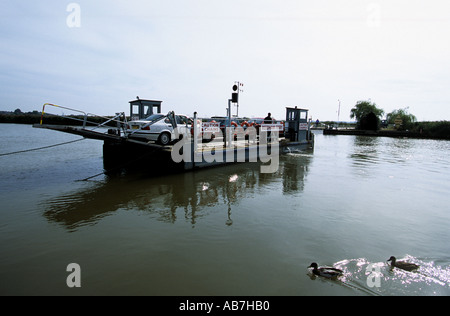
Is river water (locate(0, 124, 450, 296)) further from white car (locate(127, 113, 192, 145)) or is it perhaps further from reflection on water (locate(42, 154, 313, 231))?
white car (locate(127, 113, 192, 145))

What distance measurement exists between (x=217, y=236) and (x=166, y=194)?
3.59 meters

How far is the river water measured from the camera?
156 inches

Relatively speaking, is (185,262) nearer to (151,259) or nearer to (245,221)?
(151,259)

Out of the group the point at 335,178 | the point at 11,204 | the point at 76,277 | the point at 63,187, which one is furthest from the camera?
the point at 335,178

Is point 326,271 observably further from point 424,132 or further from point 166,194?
point 424,132

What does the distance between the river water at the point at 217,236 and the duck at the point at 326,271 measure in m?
0.09

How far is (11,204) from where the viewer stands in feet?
24.1

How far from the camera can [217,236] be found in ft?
18.2

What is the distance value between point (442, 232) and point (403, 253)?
194 cm

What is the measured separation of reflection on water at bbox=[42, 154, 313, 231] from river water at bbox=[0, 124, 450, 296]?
5cm

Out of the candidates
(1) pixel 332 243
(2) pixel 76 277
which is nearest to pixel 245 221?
(1) pixel 332 243

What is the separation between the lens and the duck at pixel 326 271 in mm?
4078
